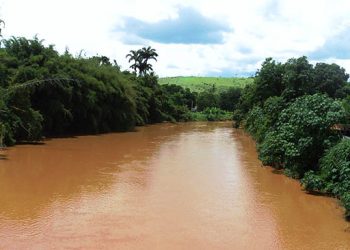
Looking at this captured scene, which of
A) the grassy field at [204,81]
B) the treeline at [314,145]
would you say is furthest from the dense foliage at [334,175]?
the grassy field at [204,81]

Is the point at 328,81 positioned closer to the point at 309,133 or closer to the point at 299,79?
the point at 299,79

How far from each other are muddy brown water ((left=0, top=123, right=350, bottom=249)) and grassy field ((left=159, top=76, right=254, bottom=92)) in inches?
3651

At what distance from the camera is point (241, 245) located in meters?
9.64

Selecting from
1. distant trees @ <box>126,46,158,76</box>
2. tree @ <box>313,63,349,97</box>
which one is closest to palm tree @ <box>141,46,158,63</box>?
distant trees @ <box>126,46,158,76</box>

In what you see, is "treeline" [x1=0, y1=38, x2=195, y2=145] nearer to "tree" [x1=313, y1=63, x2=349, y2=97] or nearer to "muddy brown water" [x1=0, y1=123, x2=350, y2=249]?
"muddy brown water" [x1=0, y1=123, x2=350, y2=249]

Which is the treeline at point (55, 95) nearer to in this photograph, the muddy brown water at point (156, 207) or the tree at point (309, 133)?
the muddy brown water at point (156, 207)

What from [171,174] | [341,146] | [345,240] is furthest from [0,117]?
[345,240]

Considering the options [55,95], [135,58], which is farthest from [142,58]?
[55,95]

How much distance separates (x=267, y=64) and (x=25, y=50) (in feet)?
56.7

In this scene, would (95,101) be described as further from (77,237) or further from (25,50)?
(77,237)

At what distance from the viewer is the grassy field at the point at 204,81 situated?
4505 inches

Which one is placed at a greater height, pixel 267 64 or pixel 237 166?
pixel 267 64

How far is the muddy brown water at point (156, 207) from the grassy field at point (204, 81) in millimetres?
92729

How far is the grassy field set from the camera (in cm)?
11444
